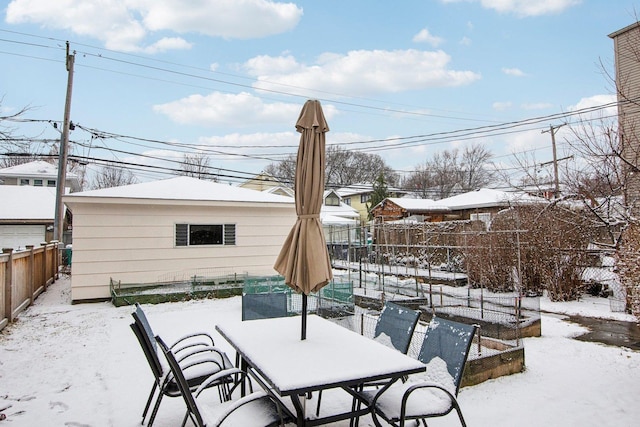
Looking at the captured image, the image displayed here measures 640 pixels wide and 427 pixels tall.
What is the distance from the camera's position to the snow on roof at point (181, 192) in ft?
32.7

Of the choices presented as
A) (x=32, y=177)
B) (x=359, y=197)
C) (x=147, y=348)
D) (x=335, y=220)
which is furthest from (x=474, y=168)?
(x=147, y=348)

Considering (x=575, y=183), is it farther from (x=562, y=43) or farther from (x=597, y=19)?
(x=597, y=19)

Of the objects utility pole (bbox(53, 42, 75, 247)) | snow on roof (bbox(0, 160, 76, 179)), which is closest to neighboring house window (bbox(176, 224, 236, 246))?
utility pole (bbox(53, 42, 75, 247))

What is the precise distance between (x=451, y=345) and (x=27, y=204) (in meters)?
22.4

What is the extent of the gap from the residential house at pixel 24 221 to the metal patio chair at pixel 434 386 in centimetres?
1946

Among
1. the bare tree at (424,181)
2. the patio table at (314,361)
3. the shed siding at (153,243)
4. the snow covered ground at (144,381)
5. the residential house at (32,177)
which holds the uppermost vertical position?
the bare tree at (424,181)

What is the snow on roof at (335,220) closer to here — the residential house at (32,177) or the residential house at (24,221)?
the residential house at (24,221)

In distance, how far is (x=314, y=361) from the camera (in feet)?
9.11

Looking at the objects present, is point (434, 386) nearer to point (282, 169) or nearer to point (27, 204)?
point (27, 204)

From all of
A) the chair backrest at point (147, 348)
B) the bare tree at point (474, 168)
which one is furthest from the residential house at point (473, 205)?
the bare tree at point (474, 168)

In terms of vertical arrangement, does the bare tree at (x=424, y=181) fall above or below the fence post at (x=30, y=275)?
above

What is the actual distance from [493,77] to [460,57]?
1.79 m

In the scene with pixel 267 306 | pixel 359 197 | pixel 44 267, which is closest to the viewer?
pixel 267 306

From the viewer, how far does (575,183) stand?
8.64 meters
